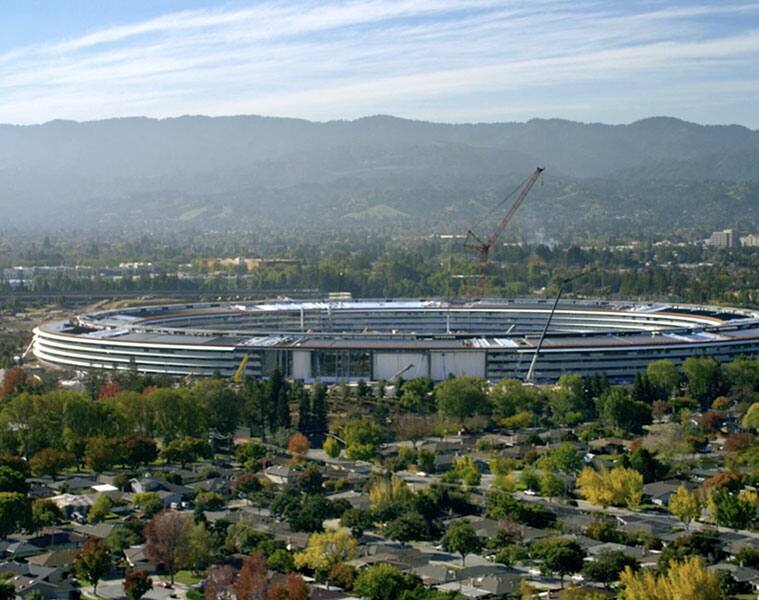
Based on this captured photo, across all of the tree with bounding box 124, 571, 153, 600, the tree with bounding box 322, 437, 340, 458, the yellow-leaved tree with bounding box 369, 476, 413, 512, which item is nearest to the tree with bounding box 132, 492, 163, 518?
the yellow-leaved tree with bounding box 369, 476, 413, 512

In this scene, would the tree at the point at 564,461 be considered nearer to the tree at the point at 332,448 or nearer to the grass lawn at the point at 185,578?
the tree at the point at 332,448

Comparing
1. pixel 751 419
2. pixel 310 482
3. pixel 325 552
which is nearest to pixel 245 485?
→ pixel 310 482

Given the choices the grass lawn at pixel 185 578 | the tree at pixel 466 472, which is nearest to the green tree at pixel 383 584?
the grass lawn at pixel 185 578

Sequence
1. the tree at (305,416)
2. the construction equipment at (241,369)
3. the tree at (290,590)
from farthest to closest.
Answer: the construction equipment at (241,369), the tree at (305,416), the tree at (290,590)

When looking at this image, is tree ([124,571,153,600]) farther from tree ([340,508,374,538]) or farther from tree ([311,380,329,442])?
tree ([311,380,329,442])

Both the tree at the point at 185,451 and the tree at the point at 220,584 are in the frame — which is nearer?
the tree at the point at 220,584

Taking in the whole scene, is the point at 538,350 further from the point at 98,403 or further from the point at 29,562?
the point at 29,562

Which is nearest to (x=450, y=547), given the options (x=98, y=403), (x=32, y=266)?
(x=98, y=403)
